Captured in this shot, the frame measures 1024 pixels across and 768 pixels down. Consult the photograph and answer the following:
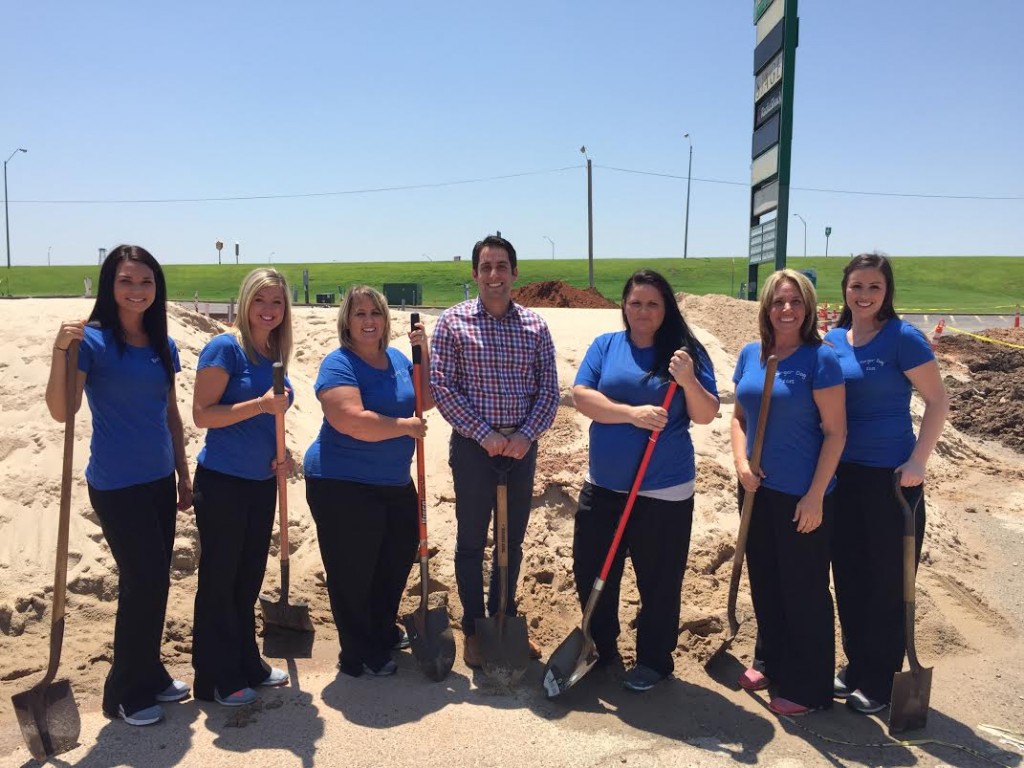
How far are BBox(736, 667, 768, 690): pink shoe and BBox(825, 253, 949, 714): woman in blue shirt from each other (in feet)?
1.31

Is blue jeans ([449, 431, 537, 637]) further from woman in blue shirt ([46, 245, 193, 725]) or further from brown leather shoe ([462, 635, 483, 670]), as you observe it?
woman in blue shirt ([46, 245, 193, 725])

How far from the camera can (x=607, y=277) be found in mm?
59750

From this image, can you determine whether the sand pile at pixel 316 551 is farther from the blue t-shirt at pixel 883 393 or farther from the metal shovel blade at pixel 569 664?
the blue t-shirt at pixel 883 393

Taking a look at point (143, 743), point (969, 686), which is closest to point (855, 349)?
point (969, 686)

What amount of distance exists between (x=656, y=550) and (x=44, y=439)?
4.36 meters

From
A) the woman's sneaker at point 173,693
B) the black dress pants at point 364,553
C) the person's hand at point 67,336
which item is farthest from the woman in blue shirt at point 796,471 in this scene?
the person's hand at point 67,336

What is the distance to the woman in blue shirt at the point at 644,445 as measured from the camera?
156 inches

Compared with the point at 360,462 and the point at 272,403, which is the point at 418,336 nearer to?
the point at 360,462

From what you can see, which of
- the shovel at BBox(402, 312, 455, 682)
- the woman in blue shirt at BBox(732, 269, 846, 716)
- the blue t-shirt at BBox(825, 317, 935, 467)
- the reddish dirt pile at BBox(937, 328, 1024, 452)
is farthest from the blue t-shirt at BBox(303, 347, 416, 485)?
the reddish dirt pile at BBox(937, 328, 1024, 452)

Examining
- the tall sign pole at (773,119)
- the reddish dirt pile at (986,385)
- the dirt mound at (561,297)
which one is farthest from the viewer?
the dirt mound at (561,297)

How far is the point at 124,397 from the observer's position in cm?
365

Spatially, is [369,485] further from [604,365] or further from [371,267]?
[371,267]

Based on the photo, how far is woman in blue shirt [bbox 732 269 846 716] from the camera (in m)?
3.76

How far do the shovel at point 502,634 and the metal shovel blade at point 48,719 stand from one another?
73.5 inches
